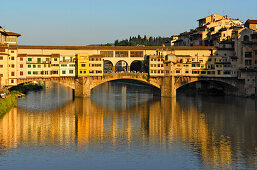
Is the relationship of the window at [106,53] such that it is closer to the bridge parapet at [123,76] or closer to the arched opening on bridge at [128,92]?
the bridge parapet at [123,76]

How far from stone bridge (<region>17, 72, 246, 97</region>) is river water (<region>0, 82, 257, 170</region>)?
889 cm

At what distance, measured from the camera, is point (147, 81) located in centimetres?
7944

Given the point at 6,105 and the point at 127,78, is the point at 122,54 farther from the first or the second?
the point at 6,105

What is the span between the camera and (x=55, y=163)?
31781 mm

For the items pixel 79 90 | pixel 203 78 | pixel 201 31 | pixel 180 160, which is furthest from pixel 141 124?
pixel 201 31

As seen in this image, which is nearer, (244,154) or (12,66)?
(244,154)

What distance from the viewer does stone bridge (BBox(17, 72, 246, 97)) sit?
7566cm

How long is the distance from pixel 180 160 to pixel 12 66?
46915 mm

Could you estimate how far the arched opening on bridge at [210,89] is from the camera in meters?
83.5

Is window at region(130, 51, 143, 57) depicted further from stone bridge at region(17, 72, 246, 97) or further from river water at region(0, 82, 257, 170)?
river water at region(0, 82, 257, 170)

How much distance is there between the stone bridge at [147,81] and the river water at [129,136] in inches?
350

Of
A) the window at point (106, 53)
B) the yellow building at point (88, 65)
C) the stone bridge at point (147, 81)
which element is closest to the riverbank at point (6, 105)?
the stone bridge at point (147, 81)

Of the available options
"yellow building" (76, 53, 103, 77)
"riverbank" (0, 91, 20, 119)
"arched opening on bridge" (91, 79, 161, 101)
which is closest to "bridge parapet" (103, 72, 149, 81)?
"yellow building" (76, 53, 103, 77)

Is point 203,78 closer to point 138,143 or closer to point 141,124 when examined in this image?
point 141,124
